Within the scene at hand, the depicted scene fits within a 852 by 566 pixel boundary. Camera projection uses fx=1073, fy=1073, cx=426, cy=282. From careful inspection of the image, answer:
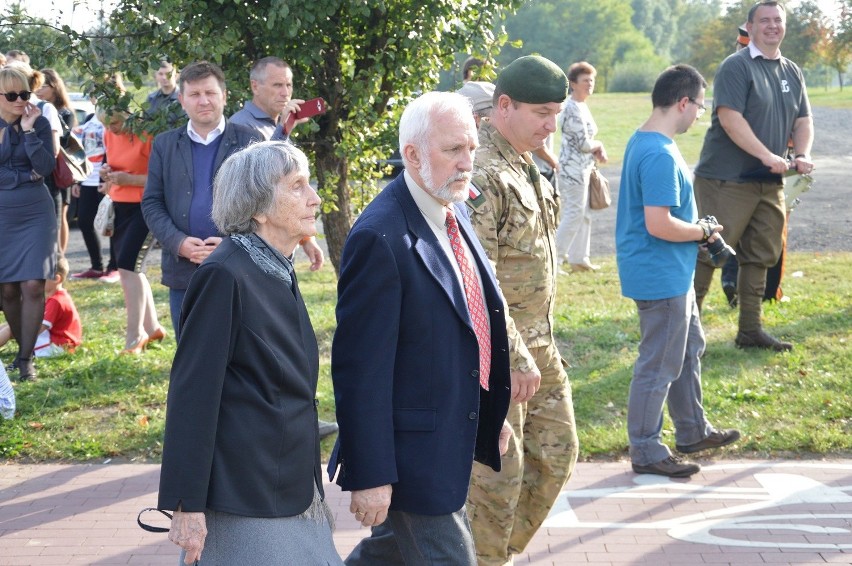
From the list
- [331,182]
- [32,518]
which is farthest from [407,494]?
[331,182]

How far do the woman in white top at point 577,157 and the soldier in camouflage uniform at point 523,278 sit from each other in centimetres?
644

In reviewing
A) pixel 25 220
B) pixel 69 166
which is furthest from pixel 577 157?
pixel 25 220

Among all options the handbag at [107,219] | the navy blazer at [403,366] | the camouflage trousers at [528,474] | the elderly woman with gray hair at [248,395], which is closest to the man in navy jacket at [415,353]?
the navy blazer at [403,366]

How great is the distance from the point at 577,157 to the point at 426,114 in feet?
25.2

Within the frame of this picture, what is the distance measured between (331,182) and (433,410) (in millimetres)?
4772

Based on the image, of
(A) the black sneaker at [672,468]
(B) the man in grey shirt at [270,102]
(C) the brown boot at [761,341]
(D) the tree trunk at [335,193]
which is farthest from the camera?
(D) the tree trunk at [335,193]

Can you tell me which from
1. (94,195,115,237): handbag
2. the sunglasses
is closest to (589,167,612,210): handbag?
(94,195,115,237): handbag

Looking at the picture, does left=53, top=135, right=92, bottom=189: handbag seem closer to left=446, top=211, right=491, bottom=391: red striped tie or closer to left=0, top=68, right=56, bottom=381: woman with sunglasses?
left=0, top=68, right=56, bottom=381: woman with sunglasses

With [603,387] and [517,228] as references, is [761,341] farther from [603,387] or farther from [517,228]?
[517,228]

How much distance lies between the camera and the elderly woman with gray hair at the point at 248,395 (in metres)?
2.83

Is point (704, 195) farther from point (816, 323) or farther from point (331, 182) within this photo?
point (331, 182)

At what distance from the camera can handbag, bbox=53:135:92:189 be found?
7461 millimetres

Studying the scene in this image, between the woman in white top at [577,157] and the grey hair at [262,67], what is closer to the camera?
the grey hair at [262,67]

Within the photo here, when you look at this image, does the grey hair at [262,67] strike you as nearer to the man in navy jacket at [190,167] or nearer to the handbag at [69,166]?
the man in navy jacket at [190,167]
